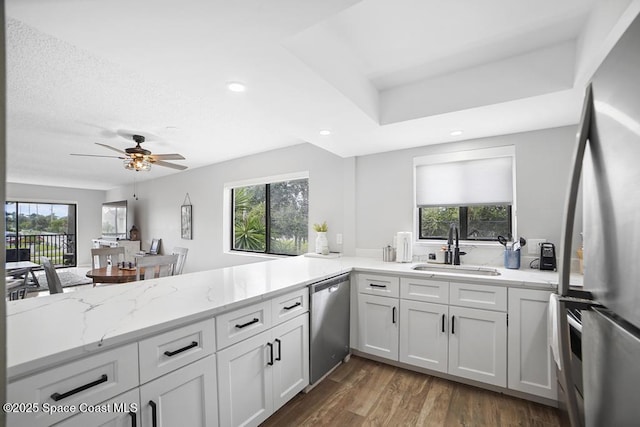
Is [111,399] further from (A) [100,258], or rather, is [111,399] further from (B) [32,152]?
(B) [32,152]

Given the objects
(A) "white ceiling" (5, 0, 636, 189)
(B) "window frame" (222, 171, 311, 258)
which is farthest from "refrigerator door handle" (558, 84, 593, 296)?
(B) "window frame" (222, 171, 311, 258)

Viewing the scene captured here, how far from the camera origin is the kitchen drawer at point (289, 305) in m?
1.77

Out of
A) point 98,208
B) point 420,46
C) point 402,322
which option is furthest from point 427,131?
point 98,208

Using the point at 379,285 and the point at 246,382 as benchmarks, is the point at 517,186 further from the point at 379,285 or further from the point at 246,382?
the point at 246,382

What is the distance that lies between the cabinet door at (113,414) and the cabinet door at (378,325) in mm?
1841

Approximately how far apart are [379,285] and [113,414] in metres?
1.94

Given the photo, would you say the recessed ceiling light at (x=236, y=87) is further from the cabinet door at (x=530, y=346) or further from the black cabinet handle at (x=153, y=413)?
the cabinet door at (x=530, y=346)

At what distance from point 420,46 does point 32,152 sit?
541 centimetres

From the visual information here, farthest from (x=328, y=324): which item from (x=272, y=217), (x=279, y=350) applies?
(x=272, y=217)

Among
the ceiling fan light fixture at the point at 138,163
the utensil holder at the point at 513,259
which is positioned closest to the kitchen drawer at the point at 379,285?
the utensil holder at the point at 513,259

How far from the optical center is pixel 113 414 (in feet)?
3.34

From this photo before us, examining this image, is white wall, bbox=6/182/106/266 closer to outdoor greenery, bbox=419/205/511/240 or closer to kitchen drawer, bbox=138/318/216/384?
kitchen drawer, bbox=138/318/216/384

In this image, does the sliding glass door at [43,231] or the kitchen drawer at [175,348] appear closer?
the kitchen drawer at [175,348]

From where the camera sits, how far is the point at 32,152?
412 centimetres
